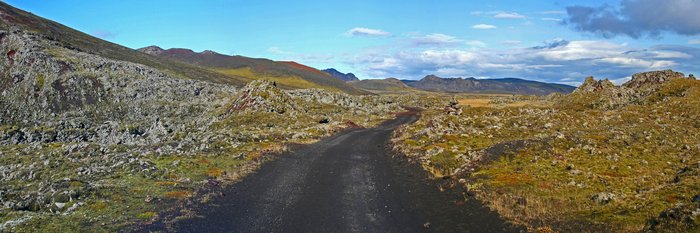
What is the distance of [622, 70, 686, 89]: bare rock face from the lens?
7593 cm

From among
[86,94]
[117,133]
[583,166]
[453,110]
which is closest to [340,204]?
[583,166]

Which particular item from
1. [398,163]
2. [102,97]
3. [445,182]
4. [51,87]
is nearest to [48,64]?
[51,87]

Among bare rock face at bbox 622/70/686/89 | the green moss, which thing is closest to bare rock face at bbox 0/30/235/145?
the green moss

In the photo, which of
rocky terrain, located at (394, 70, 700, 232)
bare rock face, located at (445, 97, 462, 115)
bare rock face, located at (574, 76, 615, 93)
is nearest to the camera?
rocky terrain, located at (394, 70, 700, 232)

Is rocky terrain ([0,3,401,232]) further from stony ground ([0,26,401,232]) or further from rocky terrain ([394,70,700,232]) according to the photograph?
rocky terrain ([394,70,700,232])

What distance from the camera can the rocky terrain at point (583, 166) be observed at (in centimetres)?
1900

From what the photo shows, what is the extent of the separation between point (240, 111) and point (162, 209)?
57.1 m

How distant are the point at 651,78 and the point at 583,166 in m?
69.6

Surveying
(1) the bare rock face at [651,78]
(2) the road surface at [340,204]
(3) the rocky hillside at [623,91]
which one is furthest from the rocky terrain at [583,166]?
(1) the bare rock face at [651,78]

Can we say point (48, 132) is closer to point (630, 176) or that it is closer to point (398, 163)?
point (398, 163)

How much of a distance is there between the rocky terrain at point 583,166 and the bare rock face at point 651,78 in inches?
842

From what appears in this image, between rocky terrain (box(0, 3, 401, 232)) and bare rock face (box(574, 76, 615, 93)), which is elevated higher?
bare rock face (box(574, 76, 615, 93))

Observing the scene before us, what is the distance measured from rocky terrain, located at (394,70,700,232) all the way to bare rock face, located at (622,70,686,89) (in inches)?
842

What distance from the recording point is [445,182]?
29453 millimetres
